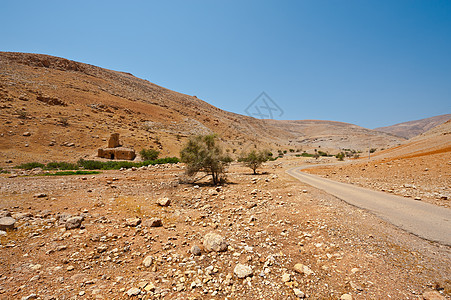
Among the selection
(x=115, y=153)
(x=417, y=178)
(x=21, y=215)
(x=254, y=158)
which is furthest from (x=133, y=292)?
(x=115, y=153)

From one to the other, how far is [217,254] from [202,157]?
904 cm

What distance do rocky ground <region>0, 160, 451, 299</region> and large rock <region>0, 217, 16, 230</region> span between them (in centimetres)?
28

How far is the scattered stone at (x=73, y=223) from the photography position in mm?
6225

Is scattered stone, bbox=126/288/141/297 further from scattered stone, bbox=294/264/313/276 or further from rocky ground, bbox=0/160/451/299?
scattered stone, bbox=294/264/313/276

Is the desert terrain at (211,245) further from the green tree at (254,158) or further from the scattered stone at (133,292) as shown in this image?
the green tree at (254,158)

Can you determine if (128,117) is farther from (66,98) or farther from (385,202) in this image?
(385,202)

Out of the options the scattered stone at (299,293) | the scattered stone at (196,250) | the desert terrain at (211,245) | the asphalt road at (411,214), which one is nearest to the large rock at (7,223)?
the desert terrain at (211,245)

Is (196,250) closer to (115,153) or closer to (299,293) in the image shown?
(299,293)

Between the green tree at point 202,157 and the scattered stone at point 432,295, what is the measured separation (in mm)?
11261

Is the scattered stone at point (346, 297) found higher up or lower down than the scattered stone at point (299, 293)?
higher up

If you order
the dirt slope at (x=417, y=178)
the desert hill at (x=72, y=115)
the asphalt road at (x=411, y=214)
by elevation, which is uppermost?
the desert hill at (x=72, y=115)

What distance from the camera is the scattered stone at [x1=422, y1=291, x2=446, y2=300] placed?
2836 mm

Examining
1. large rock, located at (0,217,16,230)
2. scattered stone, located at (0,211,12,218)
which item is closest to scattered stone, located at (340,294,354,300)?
large rock, located at (0,217,16,230)

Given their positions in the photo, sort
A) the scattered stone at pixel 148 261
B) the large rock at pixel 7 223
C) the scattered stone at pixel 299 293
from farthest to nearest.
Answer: the large rock at pixel 7 223 → the scattered stone at pixel 148 261 → the scattered stone at pixel 299 293
